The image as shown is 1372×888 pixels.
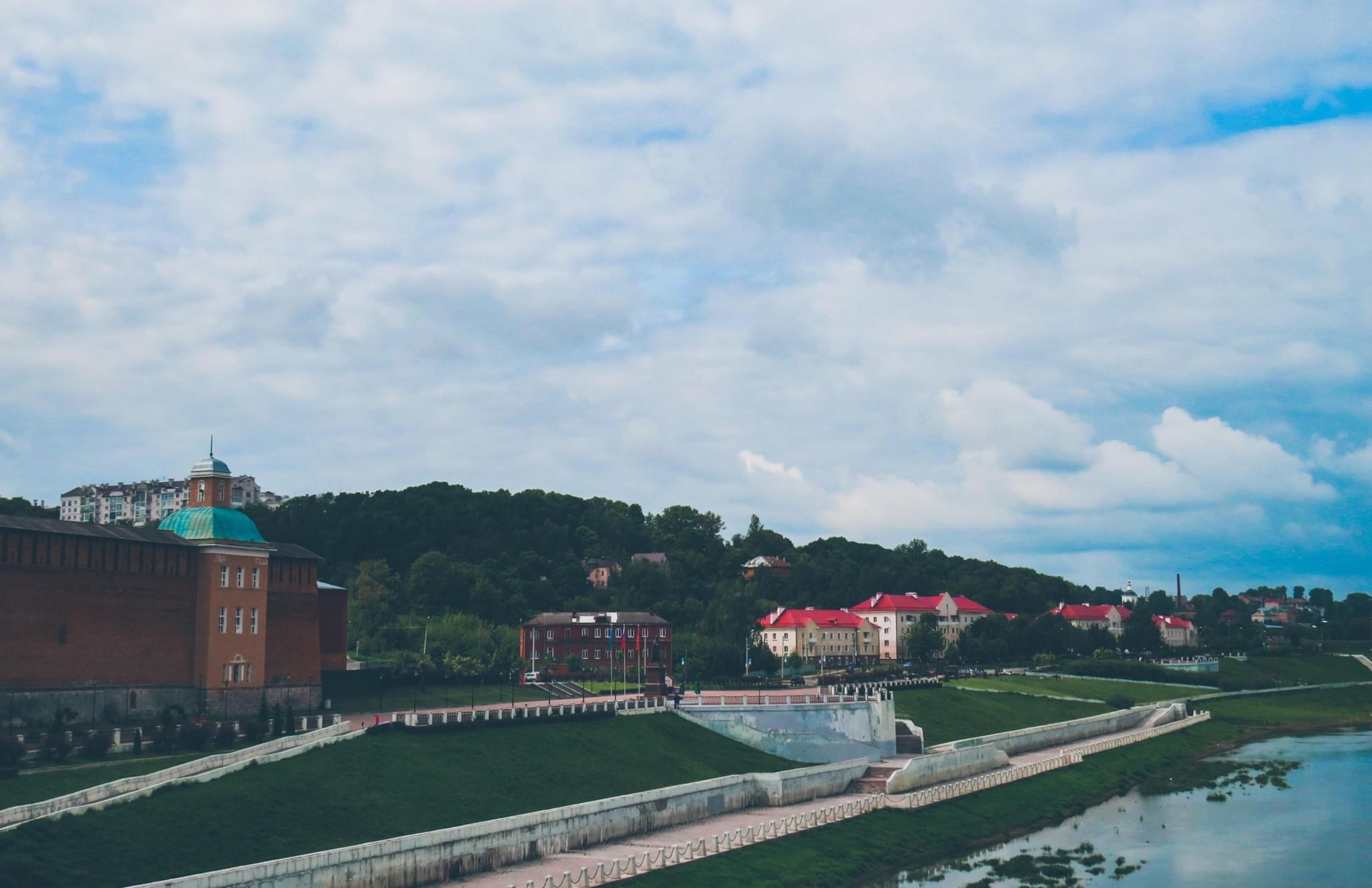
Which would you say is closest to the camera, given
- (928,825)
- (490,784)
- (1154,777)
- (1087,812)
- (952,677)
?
(490,784)

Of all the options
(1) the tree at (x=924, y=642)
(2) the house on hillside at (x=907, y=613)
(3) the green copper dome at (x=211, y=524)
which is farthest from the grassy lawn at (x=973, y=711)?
(2) the house on hillside at (x=907, y=613)

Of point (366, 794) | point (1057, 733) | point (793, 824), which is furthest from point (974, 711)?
point (366, 794)

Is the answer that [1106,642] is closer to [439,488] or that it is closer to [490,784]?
[439,488]

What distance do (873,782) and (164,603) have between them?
3466cm

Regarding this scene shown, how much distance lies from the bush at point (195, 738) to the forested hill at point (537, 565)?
72.9 meters

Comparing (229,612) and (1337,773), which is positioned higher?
(229,612)

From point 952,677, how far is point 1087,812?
40.6 meters

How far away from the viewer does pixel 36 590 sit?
55.2 meters

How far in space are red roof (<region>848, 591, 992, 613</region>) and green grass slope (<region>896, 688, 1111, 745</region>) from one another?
55918mm

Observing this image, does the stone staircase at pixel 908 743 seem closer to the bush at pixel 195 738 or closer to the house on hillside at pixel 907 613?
the bush at pixel 195 738

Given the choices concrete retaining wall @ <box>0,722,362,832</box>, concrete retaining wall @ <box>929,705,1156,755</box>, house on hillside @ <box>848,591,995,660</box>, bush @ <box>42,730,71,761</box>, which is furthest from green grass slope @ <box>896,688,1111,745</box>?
house on hillside @ <box>848,591,995,660</box>

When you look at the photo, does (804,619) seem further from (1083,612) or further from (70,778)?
(70,778)

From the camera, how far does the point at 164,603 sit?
6100 centimetres

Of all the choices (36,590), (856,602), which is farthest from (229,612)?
(856,602)
